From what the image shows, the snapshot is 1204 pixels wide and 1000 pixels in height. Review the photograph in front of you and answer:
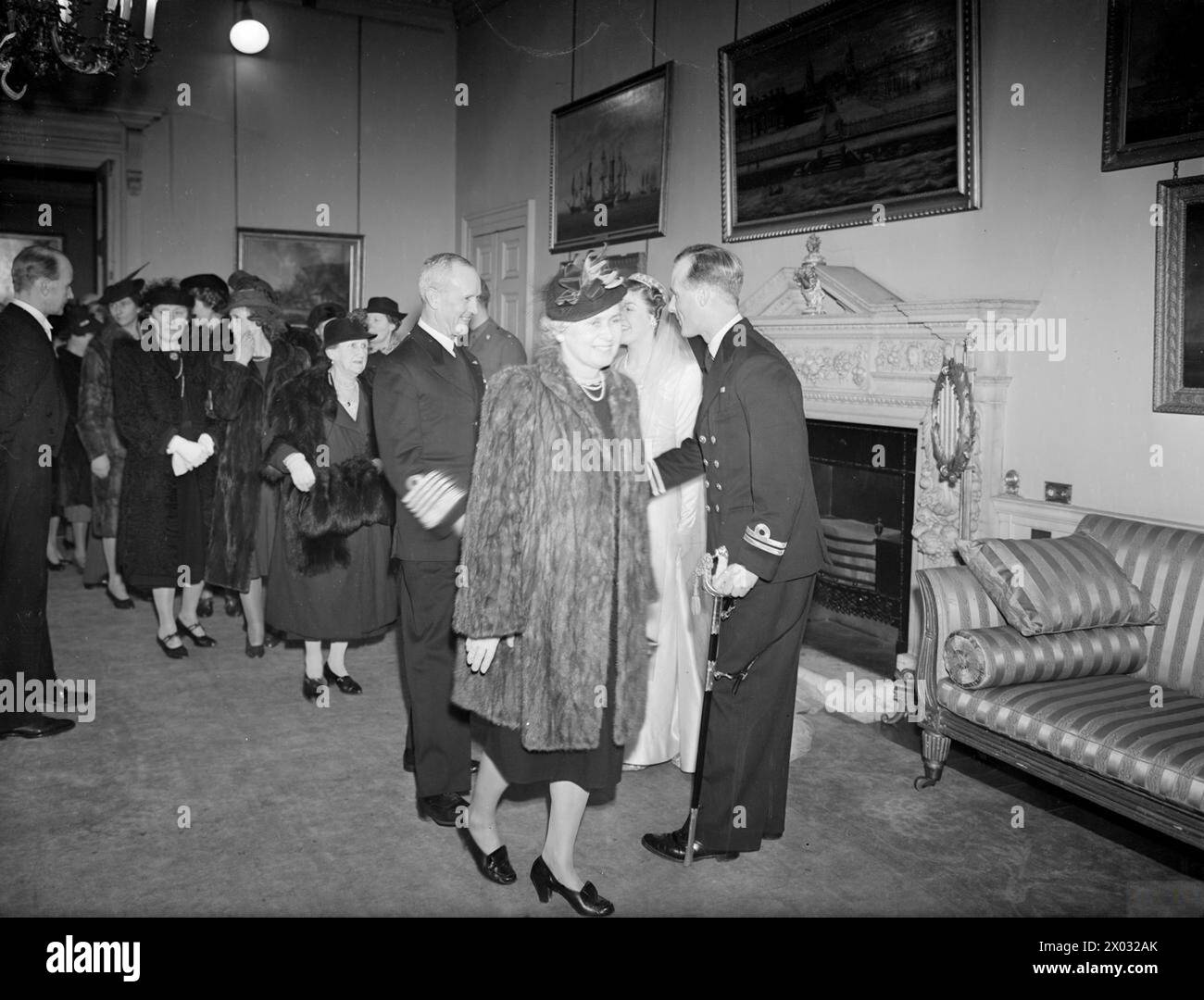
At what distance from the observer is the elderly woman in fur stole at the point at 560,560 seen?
249 cm

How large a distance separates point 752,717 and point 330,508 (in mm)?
2134

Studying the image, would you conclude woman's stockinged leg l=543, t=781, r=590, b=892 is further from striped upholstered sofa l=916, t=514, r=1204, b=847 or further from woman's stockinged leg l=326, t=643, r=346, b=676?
woman's stockinged leg l=326, t=643, r=346, b=676

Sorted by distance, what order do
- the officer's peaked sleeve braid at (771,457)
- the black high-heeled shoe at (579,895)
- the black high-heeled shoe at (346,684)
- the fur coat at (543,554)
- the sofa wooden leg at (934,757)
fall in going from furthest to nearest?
the black high-heeled shoe at (346,684) < the sofa wooden leg at (934,757) < the officer's peaked sleeve braid at (771,457) < the black high-heeled shoe at (579,895) < the fur coat at (543,554)

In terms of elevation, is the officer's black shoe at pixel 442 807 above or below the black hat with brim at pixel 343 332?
below

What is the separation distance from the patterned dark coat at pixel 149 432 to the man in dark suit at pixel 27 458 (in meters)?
0.84

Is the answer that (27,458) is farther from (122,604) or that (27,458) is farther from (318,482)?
(122,604)

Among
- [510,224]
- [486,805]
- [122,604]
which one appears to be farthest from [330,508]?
[510,224]

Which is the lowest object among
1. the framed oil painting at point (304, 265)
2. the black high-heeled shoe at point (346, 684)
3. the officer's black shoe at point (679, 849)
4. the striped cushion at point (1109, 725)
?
the officer's black shoe at point (679, 849)

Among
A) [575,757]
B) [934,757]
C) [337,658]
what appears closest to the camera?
[575,757]

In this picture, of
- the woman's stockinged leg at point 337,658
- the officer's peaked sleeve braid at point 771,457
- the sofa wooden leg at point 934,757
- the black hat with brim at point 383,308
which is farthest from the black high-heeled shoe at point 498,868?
the black hat with brim at point 383,308

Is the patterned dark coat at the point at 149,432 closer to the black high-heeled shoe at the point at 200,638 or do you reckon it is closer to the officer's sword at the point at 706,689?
the black high-heeled shoe at the point at 200,638

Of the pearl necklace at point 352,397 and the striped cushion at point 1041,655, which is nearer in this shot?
the striped cushion at point 1041,655

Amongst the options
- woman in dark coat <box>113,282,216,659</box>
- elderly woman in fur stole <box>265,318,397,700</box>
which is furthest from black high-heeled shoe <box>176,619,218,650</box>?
elderly woman in fur stole <box>265,318,397,700</box>

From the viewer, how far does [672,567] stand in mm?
3658
